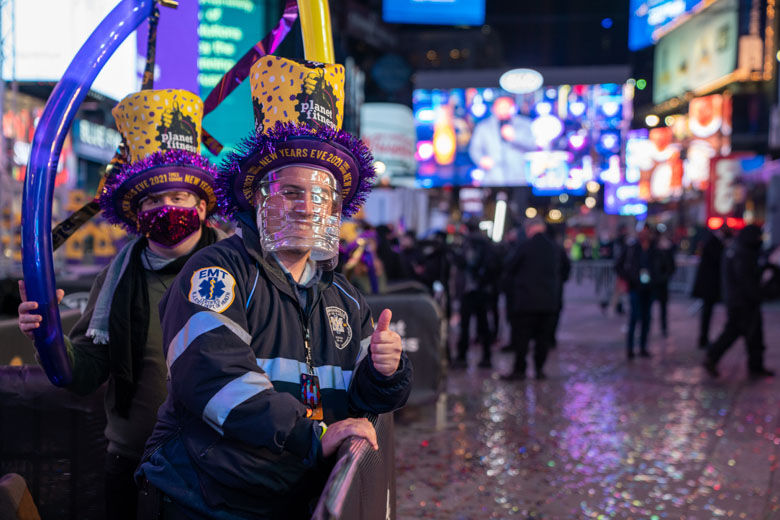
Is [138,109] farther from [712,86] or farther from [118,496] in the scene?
[712,86]

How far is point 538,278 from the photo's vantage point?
28.0ft

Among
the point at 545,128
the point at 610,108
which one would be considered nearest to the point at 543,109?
the point at 545,128

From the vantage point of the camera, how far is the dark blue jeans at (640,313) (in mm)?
10312

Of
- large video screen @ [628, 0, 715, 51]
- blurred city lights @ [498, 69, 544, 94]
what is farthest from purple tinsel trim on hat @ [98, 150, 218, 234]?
large video screen @ [628, 0, 715, 51]

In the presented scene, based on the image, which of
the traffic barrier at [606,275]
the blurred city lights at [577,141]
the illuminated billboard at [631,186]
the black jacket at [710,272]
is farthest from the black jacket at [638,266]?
the illuminated billboard at [631,186]

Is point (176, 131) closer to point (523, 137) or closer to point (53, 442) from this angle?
point (53, 442)

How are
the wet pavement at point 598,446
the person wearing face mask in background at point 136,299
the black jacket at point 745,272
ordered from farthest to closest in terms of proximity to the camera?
1. the black jacket at point 745,272
2. the wet pavement at point 598,446
3. the person wearing face mask in background at point 136,299

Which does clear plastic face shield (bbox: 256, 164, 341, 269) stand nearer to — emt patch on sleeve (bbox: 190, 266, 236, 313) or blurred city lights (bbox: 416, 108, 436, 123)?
emt patch on sleeve (bbox: 190, 266, 236, 313)

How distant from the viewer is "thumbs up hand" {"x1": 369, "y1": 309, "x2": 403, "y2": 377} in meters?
2.08

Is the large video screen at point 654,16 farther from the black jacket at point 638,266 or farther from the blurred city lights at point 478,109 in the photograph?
the black jacket at point 638,266

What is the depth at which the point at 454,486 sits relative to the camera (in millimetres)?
5004

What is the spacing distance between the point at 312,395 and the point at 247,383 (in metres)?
0.28

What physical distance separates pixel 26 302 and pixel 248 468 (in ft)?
3.56

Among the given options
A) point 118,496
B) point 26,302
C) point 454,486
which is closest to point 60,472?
point 118,496
